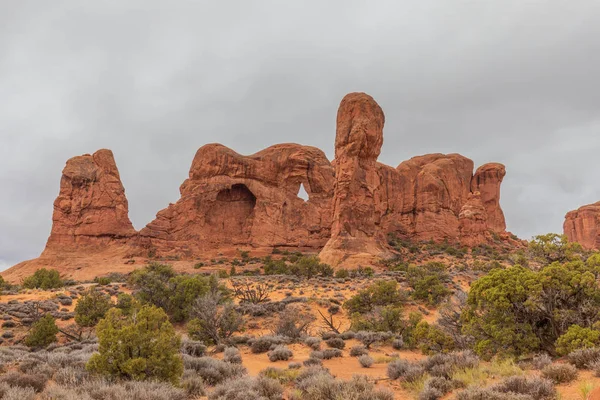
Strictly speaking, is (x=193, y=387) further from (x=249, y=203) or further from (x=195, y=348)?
(x=249, y=203)

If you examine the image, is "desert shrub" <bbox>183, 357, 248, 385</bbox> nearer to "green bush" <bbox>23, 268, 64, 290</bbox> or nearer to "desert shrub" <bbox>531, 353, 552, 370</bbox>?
"desert shrub" <bbox>531, 353, 552, 370</bbox>

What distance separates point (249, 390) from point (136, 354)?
237cm

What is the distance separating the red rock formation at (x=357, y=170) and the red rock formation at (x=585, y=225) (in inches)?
2196

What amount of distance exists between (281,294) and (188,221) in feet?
106

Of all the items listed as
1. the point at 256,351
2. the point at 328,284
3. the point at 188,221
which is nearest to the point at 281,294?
the point at 328,284

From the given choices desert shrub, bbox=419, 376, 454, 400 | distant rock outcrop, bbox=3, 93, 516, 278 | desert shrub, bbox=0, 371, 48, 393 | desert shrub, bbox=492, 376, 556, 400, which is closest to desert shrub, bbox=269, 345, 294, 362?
desert shrub, bbox=419, 376, 454, 400

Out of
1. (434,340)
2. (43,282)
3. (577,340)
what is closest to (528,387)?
(577,340)

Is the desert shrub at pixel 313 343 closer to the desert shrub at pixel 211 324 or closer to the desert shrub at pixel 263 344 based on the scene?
the desert shrub at pixel 263 344

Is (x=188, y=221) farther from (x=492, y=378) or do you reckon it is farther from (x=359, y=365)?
(x=492, y=378)

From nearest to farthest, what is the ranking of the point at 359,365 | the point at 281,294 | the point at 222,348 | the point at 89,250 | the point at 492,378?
the point at 492,378 < the point at 359,365 < the point at 222,348 < the point at 281,294 < the point at 89,250

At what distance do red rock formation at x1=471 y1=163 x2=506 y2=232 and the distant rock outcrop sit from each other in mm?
7684

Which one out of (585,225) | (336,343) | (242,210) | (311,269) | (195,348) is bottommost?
(336,343)

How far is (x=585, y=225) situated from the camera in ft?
251

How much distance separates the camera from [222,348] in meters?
11.6
